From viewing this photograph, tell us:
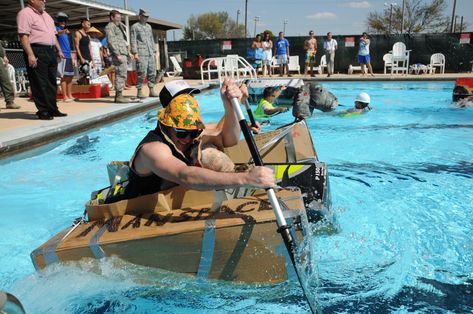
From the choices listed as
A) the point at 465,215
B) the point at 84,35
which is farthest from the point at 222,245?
the point at 84,35

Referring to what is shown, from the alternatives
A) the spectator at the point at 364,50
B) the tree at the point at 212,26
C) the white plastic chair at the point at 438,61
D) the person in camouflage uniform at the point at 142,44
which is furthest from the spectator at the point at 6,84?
the tree at the point at 212,26

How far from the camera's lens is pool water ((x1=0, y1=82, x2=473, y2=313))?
2660mm

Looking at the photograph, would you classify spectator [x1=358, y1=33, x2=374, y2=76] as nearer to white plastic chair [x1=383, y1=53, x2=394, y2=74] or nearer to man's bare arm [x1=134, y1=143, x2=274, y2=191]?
white plastic chair [x1=383, y1=53, x2=394, y2=74]

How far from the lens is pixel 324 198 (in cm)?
325

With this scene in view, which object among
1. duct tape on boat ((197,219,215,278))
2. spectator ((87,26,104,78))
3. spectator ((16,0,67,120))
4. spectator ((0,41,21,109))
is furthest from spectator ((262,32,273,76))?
duct tape on boat ((197,219,215,278))

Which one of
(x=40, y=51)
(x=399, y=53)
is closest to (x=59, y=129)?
(x=40, y=51)

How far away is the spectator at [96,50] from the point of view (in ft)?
38.9

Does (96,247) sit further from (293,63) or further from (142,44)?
(293,63)

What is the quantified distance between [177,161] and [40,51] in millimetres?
5779

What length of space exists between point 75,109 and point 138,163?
23.1 ft

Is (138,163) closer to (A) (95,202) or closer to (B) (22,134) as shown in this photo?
(A) (95,202)

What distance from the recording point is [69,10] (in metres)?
16.5

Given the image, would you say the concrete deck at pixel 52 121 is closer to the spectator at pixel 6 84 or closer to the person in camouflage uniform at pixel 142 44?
the spectator at pixel 6 84

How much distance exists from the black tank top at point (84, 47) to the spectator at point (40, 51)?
406 cm
